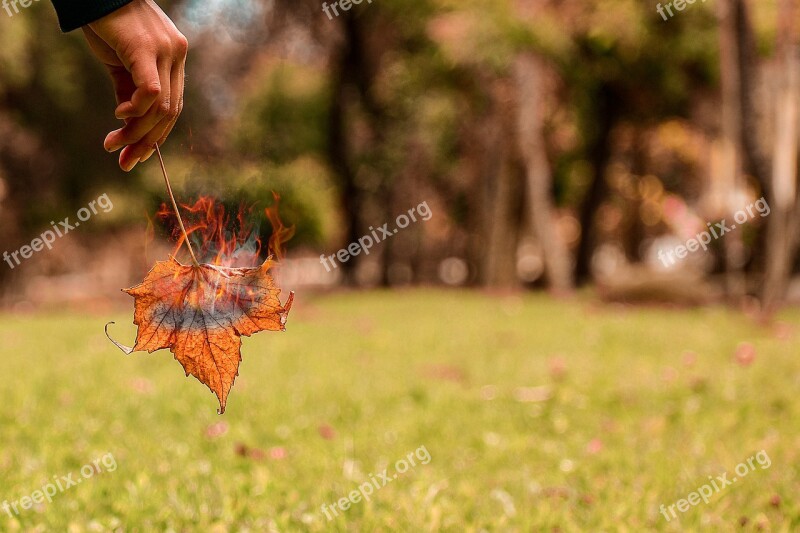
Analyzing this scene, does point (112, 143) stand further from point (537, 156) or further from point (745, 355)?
point (537, 156)

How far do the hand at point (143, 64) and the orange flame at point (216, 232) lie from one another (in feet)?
0.56

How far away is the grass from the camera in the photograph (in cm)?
354

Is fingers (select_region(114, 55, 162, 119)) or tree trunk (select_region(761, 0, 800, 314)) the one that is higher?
fingers (select_region(114, 55, 162, 119))

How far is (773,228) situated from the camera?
32.7ft

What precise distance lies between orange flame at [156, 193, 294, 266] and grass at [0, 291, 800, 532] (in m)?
1.76

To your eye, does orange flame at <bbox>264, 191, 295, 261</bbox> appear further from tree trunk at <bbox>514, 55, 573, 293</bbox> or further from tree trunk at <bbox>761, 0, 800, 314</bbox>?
tree trunk at <bbox>514, 55, 573, 293</bbox>

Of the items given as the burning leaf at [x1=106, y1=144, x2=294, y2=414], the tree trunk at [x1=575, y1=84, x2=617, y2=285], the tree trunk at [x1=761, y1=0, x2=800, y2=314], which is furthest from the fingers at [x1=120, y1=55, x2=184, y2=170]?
→ the tree trunk at [x1=575, y1=84, x2=617, y2=285]

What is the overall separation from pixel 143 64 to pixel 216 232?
0.40 m

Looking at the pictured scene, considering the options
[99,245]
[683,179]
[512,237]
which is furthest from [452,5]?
[99,245]

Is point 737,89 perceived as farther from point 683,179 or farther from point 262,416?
point 683,179

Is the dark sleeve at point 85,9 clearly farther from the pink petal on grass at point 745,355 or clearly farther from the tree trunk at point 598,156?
the tree trunk at point 598,156

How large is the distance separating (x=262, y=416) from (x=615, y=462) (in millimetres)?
2297

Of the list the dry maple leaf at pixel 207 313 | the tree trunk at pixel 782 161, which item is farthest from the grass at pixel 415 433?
the dry maple leaf at pixel 207 313

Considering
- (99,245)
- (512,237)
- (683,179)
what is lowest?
(683,179)
